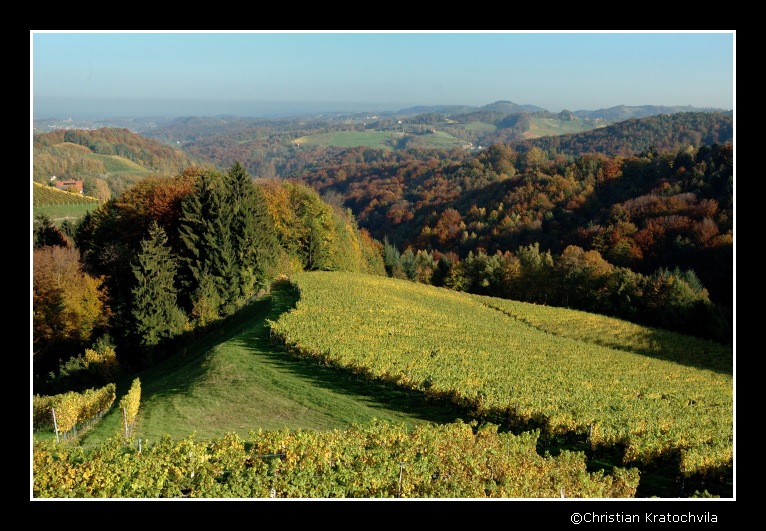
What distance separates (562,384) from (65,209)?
79997 mm

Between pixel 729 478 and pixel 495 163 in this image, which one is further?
pixel 495 163

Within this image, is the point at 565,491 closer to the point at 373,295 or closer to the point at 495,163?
the point at 373,295

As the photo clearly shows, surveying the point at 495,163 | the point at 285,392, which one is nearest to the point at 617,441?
the point at 285,392

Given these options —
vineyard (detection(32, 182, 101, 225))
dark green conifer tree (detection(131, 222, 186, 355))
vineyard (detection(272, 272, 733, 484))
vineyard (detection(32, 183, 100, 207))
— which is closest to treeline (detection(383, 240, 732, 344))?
vineyard (detection(272, 272, 733, 484))

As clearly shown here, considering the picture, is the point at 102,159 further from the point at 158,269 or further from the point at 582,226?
the point at 158,269

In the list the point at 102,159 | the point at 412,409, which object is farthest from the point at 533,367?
the point at 102,159

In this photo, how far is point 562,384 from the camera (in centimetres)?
2239

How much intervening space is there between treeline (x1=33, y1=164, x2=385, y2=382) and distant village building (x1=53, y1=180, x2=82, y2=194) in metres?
59.4

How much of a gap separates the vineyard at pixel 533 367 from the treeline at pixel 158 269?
5.59 m

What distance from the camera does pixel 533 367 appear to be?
25.1 metres

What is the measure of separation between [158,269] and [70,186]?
276 feet

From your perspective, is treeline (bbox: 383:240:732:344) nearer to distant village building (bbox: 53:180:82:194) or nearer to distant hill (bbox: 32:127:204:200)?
distant hill (bbox: 32:127:204:200)

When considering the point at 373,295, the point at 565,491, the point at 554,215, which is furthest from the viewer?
the point at 554,215

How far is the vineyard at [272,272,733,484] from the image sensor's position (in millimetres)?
15992
